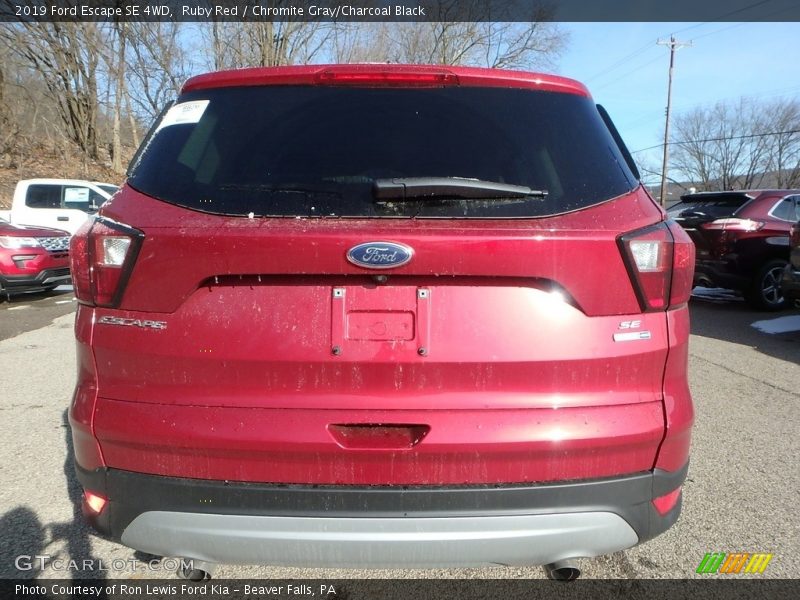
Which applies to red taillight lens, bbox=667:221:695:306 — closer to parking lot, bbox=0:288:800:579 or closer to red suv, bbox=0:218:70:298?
parking lot, bbox=0:288:800:579

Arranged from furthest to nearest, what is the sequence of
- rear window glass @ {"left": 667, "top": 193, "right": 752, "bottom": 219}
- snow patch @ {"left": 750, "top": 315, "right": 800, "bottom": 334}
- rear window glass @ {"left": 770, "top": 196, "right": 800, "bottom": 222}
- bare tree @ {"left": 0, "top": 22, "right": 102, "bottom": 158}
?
1. bare tree @ {"left": 0, "top": 22, "right": 102, "bottom": 158}
2. rear window glass @ {"left": 667, "top": 193, "right": 752, "bottom": 219}
3. rear window glass @ {"left": 770, "top": 196, "right": 800, "bottom": 222}
4. snow patch @ {"left": 750, "top": 315, "right": 800, "bottom": 334}

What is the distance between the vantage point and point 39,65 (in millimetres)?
24000

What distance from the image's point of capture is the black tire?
26.8 feet

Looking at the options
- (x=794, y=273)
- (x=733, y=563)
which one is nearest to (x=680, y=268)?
(x=733, y=563)

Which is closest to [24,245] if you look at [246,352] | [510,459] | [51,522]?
[51,522]

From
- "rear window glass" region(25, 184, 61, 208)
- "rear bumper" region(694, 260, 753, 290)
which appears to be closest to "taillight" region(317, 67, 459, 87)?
"rear bumper" region(694, 260, 753, 290)

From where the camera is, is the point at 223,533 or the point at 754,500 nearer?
the point at 223,533

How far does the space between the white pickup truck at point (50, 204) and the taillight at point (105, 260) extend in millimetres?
11961

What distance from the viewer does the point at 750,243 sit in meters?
8.06

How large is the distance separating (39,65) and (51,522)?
27622mm

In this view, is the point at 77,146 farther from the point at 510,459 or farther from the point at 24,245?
the point at 510,459

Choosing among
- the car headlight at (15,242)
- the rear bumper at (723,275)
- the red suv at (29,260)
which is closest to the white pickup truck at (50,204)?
the red suv at (29,260)

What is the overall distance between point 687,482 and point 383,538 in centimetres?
222

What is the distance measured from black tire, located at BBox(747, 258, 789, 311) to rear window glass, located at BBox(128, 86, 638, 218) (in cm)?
764
